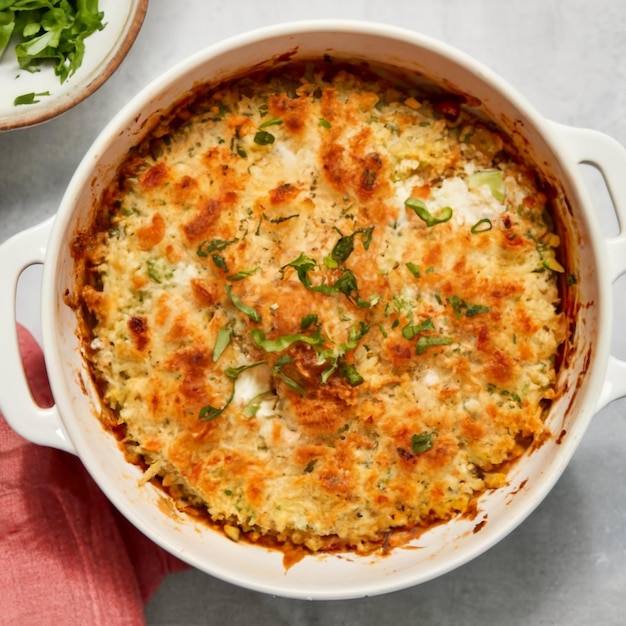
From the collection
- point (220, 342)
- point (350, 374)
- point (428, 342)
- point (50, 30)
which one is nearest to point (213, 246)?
point (220, 342)

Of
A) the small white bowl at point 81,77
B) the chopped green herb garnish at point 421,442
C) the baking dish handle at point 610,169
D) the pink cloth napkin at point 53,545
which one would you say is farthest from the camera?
the pink cloth napkin at point 53,545

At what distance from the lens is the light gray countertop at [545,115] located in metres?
2.86

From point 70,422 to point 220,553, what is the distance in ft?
1.94

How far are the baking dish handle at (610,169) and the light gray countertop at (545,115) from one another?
0.49m

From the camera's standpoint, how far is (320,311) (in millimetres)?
2416

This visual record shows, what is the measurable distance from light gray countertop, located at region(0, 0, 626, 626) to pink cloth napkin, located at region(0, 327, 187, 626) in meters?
0.23

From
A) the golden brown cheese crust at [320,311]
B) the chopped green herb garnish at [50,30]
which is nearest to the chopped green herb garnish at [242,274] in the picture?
the golden brown cheese crust at [320,311]

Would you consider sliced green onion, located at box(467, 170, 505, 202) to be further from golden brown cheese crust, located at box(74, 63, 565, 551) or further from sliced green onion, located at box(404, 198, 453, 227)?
sliced green onion, located at box(404, 198, 453, 227)

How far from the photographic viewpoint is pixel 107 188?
2.52 meters

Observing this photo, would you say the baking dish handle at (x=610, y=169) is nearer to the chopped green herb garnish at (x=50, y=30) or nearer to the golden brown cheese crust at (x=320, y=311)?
the golden brown cheese crust at (x=320, y=311)

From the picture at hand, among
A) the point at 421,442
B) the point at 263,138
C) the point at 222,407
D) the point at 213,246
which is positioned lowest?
the point at 421,442

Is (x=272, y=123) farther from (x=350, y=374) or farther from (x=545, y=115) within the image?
(x=545, y=115)

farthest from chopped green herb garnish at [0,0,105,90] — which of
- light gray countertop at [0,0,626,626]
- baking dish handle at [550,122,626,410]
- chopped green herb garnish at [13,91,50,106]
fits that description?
baking dish handle at [550,122,626,410]

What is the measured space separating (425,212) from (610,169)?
1.73ft
